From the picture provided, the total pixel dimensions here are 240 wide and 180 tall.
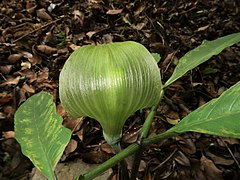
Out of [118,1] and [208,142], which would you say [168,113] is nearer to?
[208,142]

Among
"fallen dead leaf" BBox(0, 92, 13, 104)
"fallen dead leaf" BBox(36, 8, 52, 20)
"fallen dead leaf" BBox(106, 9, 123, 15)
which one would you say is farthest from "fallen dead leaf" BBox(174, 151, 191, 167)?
"fallen dead leaf" BBox(36, 8, 52, 20)

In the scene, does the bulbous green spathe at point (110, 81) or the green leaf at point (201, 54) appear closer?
the bulbous green spathe at point (110, 81)

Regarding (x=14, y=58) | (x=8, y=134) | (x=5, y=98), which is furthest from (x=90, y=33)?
(x=8, y=134)

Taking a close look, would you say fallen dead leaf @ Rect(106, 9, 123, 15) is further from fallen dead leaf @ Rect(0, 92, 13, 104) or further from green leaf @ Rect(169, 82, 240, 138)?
green leaf @ Rect(169, 82, 240, 138)

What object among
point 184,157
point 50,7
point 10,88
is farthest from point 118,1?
point 184,157

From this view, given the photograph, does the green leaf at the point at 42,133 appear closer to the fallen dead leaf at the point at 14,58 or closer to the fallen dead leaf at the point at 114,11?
the fallen dead leaf at the point at 14,58

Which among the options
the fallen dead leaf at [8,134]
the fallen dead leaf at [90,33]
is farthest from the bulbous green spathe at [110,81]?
the fallen dead leaf at [90,33]
